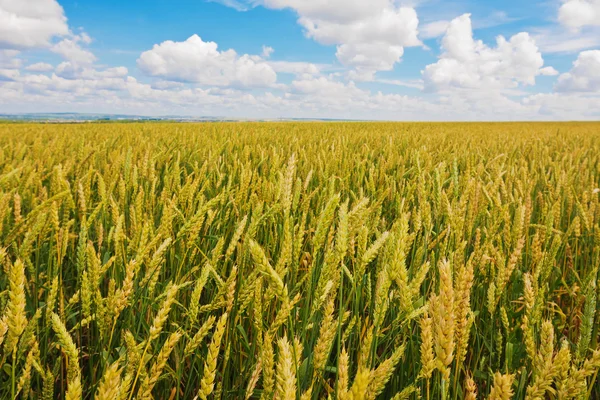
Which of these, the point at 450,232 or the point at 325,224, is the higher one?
the point at 325,224

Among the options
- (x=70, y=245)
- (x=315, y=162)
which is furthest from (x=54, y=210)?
(x=315, y=162)

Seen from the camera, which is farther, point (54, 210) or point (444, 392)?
point (54, 210)

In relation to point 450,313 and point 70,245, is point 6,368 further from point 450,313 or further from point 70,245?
point 450,313

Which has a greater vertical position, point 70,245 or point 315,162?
point 315,162

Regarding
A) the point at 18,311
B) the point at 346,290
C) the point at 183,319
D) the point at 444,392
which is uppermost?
the point at 18,311

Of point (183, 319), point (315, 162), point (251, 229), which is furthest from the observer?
point (315, 162)

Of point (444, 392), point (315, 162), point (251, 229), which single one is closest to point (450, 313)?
point (444, 392)

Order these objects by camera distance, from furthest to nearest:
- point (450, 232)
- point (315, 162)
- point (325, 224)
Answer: point (315, 162)
point (450, 232)
point (325, 224)

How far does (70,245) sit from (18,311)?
1.23m

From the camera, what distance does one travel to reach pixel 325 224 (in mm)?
728

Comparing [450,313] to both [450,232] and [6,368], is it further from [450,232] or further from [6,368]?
[6,368]

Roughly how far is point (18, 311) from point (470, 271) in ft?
2.25

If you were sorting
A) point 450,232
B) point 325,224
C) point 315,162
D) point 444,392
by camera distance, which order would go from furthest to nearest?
point 315,162 < point 450,232 < point 325,224 < point 444,392

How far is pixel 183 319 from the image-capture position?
136cm
